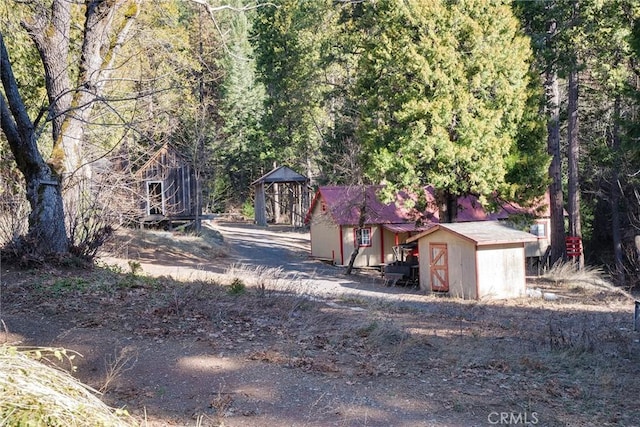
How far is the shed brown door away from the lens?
22.3 metres

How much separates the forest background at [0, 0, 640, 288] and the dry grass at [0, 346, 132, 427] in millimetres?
7348

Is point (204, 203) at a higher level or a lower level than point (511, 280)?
higher

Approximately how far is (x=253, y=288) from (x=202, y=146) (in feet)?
79.4

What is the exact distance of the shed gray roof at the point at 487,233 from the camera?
20.9 meters

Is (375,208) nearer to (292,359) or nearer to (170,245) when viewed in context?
(170,245)

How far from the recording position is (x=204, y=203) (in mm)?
52250

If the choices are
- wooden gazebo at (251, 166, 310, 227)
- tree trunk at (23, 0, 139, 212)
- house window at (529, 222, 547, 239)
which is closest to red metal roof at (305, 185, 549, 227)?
house window at (529, 222, 547, 239)

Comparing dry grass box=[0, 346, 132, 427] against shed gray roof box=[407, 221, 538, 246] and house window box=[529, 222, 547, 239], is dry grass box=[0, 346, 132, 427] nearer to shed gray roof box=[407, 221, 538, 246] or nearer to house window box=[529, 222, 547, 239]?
shed gray roof box=[407, 221, 538, 246]

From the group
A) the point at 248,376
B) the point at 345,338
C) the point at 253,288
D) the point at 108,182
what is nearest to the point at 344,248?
the point at 108,182

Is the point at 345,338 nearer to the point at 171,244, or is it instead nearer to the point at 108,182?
the point at 108,182

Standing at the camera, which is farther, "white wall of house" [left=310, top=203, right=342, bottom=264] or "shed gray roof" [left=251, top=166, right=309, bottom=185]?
"shed gray roof" [left=251, top=166, right=309, bottom=185]

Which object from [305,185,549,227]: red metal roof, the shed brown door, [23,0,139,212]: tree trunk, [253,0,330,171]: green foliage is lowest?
the shed brown door

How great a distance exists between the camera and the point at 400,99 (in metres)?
23.5

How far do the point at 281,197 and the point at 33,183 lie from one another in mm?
40449
